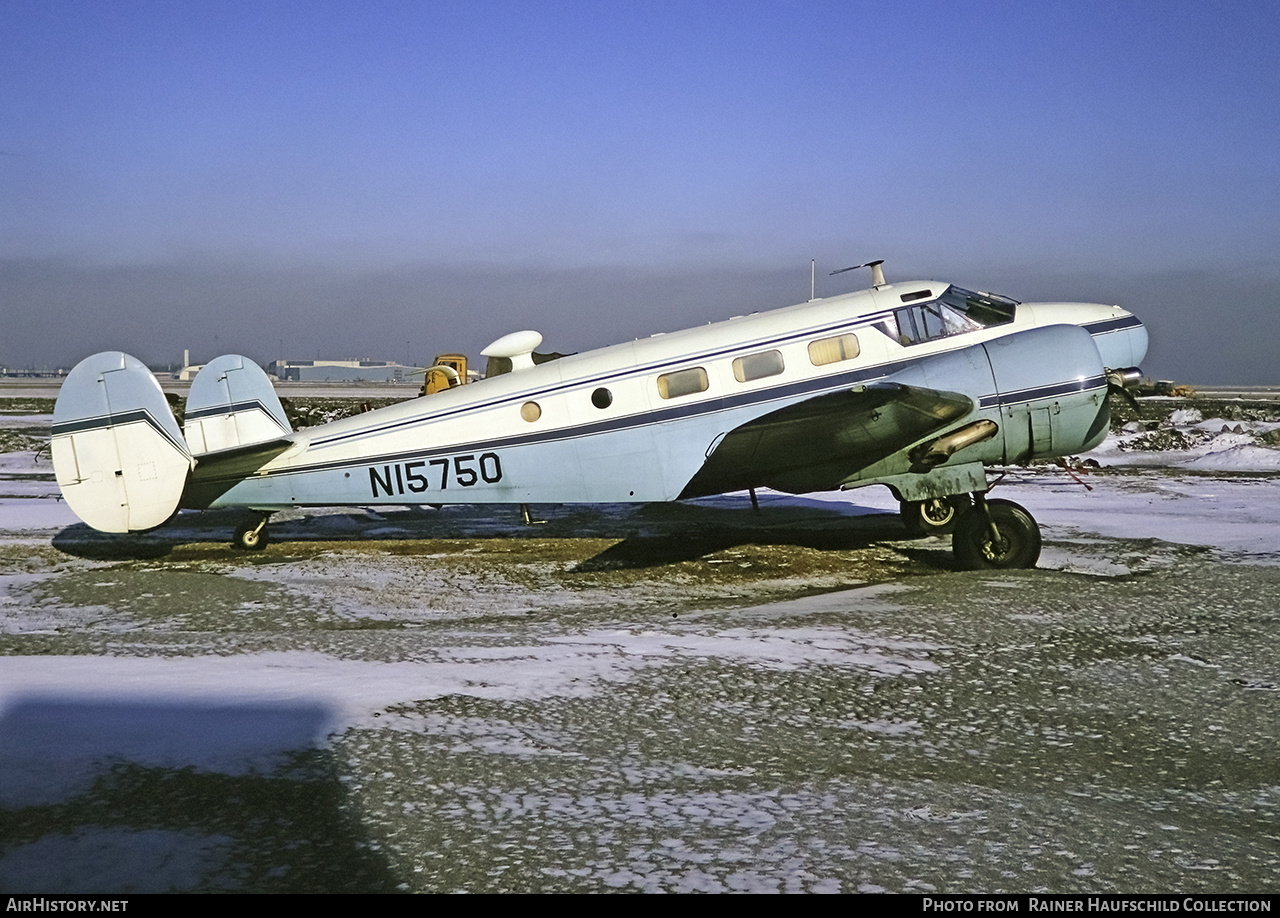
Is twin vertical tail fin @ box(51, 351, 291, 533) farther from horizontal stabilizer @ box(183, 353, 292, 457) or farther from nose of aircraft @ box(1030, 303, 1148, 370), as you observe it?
nose of aircraft @ box(1030, 303, 1148, 370)

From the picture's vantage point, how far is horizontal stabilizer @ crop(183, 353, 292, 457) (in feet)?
37.4

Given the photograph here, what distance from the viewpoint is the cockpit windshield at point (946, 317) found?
10719mm

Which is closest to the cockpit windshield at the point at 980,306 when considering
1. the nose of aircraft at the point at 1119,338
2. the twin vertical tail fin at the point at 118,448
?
the nose of aircraft at the point at 1119,338

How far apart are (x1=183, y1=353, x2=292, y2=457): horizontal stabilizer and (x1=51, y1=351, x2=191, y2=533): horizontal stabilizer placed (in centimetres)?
56

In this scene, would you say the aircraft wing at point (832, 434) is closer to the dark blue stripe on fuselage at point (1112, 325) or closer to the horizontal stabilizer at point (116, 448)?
the dark blue stripe on fuselage at point (1112, 325)

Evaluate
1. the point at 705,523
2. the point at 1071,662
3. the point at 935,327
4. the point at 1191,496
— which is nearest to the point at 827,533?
the point at 705,523

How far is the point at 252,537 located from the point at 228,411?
1552mm

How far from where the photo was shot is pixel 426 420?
11.1 metres

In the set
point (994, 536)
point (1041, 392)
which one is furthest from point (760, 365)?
point (994, 536)

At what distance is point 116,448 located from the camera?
1059 cm

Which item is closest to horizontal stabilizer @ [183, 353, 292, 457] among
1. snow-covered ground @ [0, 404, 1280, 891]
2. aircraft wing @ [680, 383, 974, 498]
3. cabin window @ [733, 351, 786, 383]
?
snow-covered ground @ [0, 404, 1280, 891]

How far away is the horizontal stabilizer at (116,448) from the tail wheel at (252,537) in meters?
1.11
